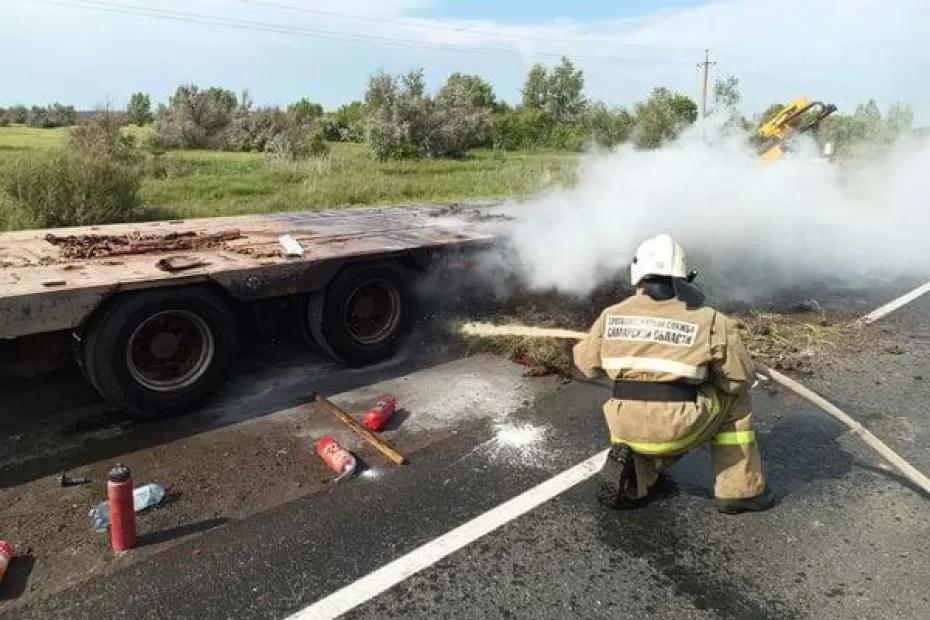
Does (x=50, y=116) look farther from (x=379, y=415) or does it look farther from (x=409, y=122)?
(x=379, y=415)

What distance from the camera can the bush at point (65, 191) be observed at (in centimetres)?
1107

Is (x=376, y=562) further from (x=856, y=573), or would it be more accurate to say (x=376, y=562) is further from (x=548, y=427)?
(x=856, y=573)

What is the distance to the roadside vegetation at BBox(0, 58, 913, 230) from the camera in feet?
38.2

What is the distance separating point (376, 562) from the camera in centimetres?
337

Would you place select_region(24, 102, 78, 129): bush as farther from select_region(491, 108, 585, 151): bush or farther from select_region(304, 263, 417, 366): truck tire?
select_region(304, 263, 417, 366): truck tire

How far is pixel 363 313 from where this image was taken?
20.8 ft

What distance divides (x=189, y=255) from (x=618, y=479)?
378 cm

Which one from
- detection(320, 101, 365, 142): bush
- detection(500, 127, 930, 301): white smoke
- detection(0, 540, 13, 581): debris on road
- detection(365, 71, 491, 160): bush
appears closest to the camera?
detection(0, 540, 13, 581): debris on road

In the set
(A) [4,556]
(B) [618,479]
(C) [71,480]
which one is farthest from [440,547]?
(C) [71,480]

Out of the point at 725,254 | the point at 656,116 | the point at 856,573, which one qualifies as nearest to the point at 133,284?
the point at 856,573

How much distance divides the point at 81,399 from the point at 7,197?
769 cm

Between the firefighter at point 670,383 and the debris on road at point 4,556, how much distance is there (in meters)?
2.97

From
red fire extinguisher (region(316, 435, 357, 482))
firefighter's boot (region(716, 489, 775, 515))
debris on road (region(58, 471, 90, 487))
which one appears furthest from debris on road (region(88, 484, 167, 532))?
firefighter's boot (region(716, 489, 775, 515))

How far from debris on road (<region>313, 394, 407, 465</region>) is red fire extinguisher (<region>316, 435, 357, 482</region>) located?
21cm
